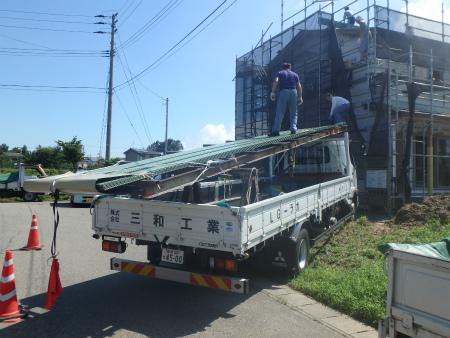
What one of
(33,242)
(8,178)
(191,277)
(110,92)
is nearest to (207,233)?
(191,277)

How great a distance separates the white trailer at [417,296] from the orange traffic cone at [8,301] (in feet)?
12.9

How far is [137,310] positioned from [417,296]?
3.26m

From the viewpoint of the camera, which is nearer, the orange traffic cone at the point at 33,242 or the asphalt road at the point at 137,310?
the asphalt road at the point at 137,310

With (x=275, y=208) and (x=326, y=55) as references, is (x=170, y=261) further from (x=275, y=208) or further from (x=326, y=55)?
(x=326, y=55)

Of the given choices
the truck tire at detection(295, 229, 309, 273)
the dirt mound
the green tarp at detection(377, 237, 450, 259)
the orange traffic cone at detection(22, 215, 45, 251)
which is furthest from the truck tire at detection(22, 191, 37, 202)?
the green tarp at detection(377, 237, 450, 259)

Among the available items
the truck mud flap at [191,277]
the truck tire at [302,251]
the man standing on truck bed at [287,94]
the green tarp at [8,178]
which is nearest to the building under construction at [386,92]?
the man standing on truck bed at [287,94]

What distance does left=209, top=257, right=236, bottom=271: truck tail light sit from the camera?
450cm

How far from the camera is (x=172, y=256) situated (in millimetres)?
4707

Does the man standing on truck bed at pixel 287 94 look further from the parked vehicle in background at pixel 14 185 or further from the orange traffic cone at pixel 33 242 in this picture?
the parked vehicle in background at pixel 14 185

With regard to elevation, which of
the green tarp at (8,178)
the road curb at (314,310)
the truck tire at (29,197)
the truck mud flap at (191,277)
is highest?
the green tarp at (8,178)

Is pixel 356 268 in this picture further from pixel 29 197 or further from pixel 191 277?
pixel 29 197

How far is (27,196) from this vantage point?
1923 cm

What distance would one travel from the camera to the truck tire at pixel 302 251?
18.5 feet

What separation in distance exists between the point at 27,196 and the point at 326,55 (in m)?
16.2
